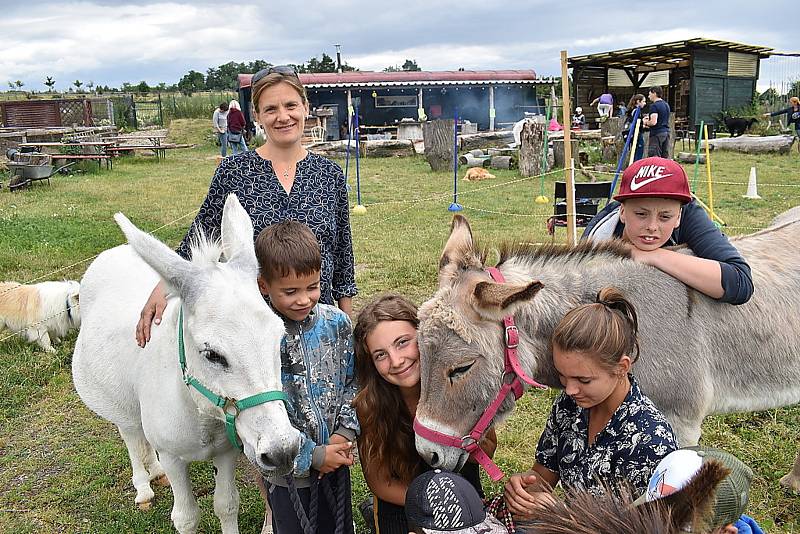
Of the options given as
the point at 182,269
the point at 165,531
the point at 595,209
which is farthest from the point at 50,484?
the point at 595,209

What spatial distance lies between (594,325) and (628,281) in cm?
79

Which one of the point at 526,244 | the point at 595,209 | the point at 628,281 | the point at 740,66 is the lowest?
the point at 595,209

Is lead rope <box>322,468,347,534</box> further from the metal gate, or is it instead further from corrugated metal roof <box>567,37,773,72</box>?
the metal gate

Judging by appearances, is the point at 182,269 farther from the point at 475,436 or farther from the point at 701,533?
the point at 701,533

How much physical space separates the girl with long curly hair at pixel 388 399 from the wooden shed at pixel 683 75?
88.3 feet

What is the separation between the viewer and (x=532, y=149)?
17.2 metres

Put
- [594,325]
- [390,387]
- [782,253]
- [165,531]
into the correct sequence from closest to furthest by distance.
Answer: [594,325] → [390,387] → [782,253] → [165,531]

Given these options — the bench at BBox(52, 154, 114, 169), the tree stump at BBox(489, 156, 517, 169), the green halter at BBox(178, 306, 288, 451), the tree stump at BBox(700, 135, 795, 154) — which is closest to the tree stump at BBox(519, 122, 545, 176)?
the tree stump at BBox(489, 156, 517, 169)

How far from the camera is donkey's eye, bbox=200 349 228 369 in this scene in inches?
87.3

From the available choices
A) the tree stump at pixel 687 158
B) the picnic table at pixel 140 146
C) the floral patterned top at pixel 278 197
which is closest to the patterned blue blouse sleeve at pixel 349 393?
the floral patterned top at pixel 278 197

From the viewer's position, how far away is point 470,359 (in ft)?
7.88

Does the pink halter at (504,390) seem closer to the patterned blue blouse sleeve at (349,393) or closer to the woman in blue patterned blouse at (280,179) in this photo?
the patterned blue blouse sleeve at (349,393)

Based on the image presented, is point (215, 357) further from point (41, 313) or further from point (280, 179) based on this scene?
point (41, 313)

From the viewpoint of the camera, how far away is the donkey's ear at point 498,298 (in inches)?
89.8
